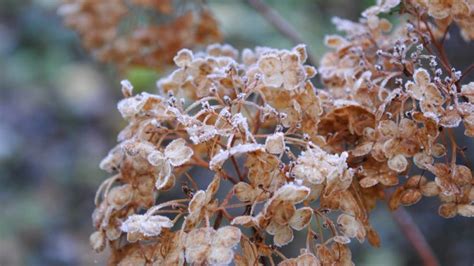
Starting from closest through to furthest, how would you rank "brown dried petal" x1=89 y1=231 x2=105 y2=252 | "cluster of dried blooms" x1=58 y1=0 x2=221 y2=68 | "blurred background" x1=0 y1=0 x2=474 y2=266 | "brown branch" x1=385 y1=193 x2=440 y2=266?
"brown dried petal" x1=89 y1=231 x2=105 y2=252 < "brown branch" x1=385 y1=193 x2=440 y2=266 < "cluster of dried blooms" x1=58 y1=0 x2=221 y2=68 < "blurred background" x1=0 y1=0 x2=474 y2=266

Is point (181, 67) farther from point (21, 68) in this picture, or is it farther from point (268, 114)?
point (21, 68)

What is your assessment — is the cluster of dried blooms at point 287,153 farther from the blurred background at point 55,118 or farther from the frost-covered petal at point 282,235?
the blurred background at point 55,118

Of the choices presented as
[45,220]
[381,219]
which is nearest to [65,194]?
[45,220]

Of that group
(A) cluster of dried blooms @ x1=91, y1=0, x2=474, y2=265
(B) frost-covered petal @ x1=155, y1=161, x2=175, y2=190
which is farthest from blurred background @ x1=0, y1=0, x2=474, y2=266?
(B) frost-covered petal @ x1=155, y1=161, x2=175, y2=190

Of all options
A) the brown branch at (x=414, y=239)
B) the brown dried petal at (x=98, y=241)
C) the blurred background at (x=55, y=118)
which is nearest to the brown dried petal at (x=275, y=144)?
the brown dried petal at (x=98, y=241)

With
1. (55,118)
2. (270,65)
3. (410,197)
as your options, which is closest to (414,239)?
(410,197)

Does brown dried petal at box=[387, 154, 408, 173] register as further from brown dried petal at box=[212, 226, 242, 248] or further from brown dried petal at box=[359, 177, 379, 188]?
brown dried petal at box=[212, 226, 242, 248]
